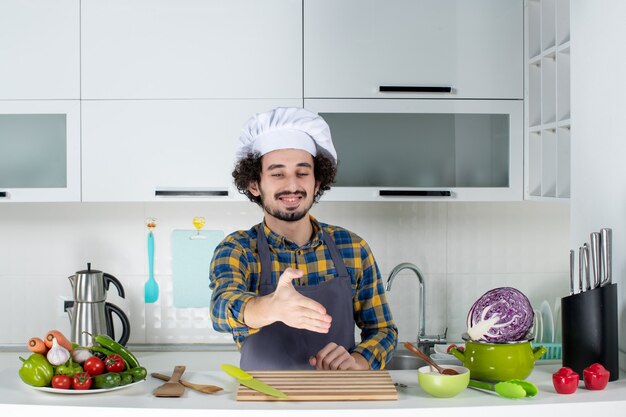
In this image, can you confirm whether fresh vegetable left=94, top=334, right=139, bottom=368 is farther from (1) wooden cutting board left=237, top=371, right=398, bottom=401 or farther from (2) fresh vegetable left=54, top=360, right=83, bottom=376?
(1) wooden cutting board left=237, top=371, right=398, bottom=401

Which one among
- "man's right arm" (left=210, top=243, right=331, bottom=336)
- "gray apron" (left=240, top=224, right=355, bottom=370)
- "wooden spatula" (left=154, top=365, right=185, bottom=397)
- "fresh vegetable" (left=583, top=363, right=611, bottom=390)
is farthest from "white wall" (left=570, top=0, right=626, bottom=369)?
"wooden spatula" (left=154, top=365, right=185, bottom=397)

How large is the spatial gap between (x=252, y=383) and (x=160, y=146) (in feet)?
4.25

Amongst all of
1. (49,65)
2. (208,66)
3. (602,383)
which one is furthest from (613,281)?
(49,65)

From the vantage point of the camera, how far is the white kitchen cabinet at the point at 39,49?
2.65 meters

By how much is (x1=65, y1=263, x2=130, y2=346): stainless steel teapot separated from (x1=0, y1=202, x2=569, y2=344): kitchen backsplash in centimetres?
23

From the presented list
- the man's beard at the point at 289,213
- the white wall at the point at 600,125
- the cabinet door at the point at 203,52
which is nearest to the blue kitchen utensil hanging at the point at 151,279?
the cabinet door at the point at 203,52

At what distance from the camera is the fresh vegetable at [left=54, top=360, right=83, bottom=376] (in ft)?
5.22

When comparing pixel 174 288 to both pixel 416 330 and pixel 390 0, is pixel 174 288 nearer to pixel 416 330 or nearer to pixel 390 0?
pixel 416 330

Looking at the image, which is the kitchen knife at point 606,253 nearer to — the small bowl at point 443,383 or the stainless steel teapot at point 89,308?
the small bowl at point 443,383

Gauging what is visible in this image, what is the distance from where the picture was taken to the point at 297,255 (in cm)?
212

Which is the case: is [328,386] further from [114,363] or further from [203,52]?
[203,52]

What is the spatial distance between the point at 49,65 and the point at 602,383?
2.02 metres

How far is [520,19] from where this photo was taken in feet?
8.90

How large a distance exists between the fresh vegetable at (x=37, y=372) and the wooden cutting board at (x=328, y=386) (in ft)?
1.30
